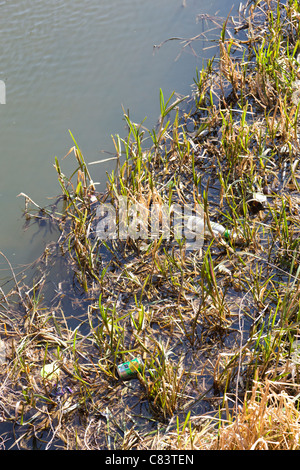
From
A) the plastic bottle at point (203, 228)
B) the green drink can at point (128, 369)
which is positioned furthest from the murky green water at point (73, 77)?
the green drink can at point (128, 369)

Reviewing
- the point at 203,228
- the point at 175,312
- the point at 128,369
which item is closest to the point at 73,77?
the point at 203,228

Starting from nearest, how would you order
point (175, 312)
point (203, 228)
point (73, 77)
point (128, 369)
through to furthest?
point (128, 369)
point (175, 312)
point (203, 228)
point (73, 77)

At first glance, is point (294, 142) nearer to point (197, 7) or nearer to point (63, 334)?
point (63, 334)

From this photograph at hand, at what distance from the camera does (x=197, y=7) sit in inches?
183

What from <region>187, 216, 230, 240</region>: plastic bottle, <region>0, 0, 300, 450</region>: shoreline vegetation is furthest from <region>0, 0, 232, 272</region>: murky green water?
<region>187, 216, 230, 240</region>: plastic bottle

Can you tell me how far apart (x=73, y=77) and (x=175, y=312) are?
2442 millimetres

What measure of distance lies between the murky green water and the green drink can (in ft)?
3.34

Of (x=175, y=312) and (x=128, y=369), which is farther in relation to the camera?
(x=175, y=312)

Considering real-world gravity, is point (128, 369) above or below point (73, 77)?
below

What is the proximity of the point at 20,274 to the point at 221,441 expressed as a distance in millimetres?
1591

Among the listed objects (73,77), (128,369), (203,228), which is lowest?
(128,369)

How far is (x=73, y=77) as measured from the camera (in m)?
3.97

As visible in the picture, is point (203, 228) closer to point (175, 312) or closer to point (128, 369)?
point (175, 312)

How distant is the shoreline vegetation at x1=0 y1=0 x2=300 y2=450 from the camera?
1.98 m
